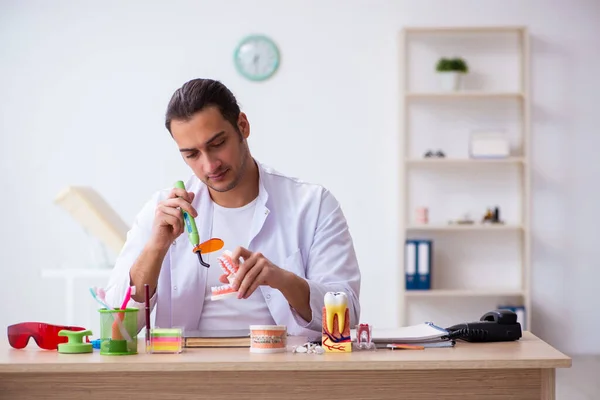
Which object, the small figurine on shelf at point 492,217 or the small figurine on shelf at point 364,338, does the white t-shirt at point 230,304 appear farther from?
the small figurine on shelf at point 492,217

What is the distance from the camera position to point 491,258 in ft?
17.4

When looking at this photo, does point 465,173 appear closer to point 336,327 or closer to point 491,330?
point 491,330

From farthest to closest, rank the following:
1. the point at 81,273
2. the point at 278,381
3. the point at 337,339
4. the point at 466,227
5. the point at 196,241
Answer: the point at 466,227
the point at 81,273
the point at 196,241
the point at 337,339
the point at 278,381

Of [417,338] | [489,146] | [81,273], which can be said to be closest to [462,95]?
[489,146]

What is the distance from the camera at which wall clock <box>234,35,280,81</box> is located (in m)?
5.27

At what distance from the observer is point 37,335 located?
74.0 inches

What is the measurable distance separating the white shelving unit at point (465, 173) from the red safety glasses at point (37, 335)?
11.8 feet

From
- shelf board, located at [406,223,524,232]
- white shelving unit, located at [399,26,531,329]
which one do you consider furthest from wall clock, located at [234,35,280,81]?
shelf board, located at [406,223,524,232]

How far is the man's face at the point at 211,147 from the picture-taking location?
7.19 ft

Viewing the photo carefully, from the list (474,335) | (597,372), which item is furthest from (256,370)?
(597,372)

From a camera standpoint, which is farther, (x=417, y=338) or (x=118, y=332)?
(x=417, y=338)

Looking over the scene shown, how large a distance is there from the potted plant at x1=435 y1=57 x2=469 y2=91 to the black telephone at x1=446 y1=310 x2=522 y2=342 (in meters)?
3.27

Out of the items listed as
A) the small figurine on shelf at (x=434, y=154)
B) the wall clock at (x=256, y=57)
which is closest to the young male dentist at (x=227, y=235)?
the small figurine on shelf at (x=434, y=154)

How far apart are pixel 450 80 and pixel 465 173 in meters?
0.57
